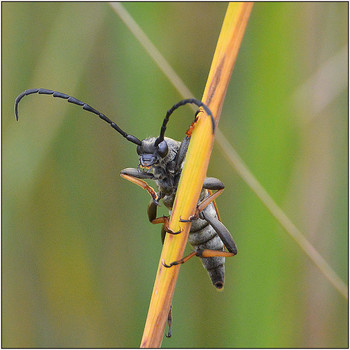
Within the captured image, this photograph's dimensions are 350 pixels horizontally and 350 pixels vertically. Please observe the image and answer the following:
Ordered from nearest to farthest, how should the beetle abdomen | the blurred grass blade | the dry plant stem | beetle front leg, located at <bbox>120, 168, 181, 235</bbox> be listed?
the dry plant stem
the blurred grass blade
beetle front leg, located at <bbox>120, 168, 181, 235</bbox>
the beetle abdomen

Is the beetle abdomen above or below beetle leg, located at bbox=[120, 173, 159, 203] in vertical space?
below

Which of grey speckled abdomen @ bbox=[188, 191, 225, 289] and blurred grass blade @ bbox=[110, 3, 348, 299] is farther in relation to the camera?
grey speckled abdomen @ bbox=[188, 191, 225, 289]

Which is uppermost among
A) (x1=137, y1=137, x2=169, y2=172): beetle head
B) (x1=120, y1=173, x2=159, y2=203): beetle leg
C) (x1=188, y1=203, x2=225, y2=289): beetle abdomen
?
(x1=137, y1=137, x2=169, y2=172): beetle head

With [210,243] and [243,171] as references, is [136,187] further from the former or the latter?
[243,171]

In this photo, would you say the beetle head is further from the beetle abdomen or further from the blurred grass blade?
the beetle abdomen

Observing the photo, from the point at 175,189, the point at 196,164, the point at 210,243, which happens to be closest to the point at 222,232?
the point at 210,243

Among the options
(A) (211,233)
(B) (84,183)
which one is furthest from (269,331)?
(B) (84,183)

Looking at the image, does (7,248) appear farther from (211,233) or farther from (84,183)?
(211,233)

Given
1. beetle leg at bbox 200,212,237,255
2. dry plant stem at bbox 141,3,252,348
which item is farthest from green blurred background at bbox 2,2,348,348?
dry plant stem at bbox 141,3,252,348
